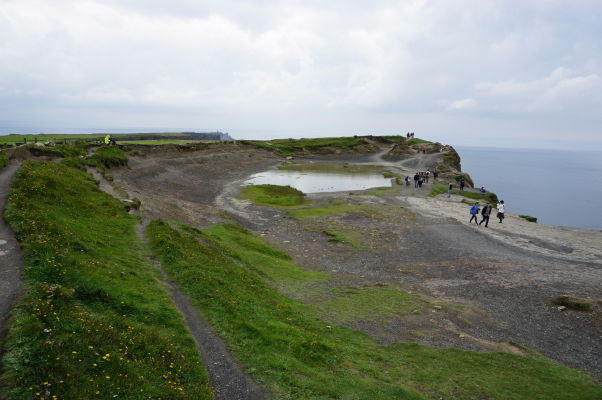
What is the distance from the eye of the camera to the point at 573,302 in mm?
23797

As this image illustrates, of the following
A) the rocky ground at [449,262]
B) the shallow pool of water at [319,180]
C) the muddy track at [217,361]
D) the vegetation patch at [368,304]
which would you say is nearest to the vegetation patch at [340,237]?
the rocky ground at [449,262]

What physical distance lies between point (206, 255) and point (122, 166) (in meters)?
54.9

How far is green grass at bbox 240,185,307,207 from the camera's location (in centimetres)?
6184

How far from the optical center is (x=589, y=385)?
15781mm

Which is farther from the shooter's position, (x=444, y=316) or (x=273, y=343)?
(x=444, y=316)

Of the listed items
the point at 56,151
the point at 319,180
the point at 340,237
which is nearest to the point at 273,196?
the point at 340,237

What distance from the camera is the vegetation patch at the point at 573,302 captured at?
23.4 meters

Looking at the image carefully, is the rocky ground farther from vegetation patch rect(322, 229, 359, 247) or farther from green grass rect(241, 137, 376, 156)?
green grass rect(241, 137, 376, 156)

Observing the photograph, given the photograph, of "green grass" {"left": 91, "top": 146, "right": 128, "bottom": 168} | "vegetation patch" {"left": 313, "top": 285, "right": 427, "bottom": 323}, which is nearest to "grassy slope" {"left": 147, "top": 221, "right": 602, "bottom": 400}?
"vegetation patch" {"left": 313, "top": 285, "right": 427, "bottom": 323}

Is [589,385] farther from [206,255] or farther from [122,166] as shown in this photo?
[122,166]

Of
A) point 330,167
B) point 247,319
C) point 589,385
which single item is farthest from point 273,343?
point 330,167

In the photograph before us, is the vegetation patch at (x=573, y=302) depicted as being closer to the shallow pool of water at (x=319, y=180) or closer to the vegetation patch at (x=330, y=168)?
the shallow pool of water at (x=319, y=180)

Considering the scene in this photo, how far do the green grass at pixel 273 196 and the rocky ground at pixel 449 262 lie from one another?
2969mm

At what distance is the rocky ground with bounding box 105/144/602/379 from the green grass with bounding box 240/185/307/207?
297cm
